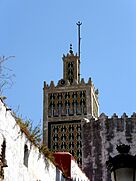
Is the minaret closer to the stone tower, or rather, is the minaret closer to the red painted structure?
the stone tower

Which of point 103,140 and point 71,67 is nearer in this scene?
point 103,140

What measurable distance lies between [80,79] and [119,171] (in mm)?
90899

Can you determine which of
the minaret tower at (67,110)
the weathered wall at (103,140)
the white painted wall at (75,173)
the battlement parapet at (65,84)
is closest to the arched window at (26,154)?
the white painted wall at (75,173)

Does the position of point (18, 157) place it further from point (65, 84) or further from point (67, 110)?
point (65, 84)

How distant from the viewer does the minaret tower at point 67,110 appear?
280ft

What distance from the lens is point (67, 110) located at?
8906cm

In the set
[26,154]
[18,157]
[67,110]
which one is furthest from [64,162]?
[67,110]

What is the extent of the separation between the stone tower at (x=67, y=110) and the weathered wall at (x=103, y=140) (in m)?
55.4

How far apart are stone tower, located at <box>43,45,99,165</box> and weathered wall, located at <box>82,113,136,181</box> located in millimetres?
55425

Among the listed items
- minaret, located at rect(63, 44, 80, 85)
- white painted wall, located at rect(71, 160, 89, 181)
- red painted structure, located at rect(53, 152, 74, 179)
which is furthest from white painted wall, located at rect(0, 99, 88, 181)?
minaret, located at rect(63, 44, 80, 85)

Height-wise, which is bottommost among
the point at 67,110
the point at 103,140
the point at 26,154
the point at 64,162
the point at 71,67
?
the point at 26,154

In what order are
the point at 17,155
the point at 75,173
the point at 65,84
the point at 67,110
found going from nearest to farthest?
the point at 17,155
the point at 75,173
the point at 67,110
the point at 65,84

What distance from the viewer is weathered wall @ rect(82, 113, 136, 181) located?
85.2ft

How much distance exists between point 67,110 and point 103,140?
62422 millimetres
